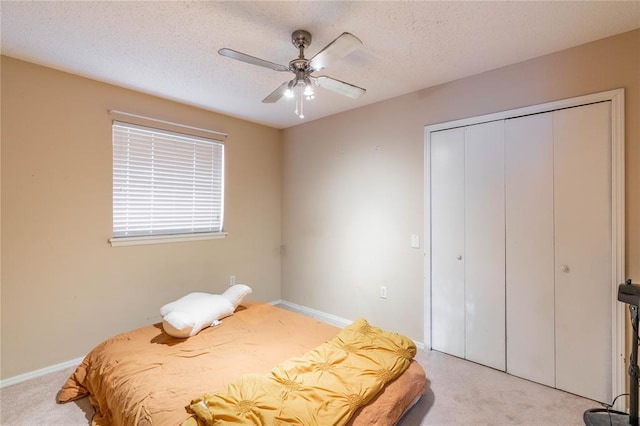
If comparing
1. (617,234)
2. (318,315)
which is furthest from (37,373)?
(617,234)

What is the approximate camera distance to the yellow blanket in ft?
4.42

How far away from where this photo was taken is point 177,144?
332 centimetres

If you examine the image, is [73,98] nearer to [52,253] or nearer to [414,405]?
[52,253]

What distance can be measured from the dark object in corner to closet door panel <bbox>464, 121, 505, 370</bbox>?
2.19 ft

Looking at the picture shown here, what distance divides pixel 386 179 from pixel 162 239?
8.13 feet

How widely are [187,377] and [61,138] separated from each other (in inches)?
91.0

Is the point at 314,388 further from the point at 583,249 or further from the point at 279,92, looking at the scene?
the point at 583,249

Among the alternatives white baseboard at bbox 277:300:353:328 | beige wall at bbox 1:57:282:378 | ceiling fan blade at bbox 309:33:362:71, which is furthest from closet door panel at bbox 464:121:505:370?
beige wall at bbox 1:57:282:378

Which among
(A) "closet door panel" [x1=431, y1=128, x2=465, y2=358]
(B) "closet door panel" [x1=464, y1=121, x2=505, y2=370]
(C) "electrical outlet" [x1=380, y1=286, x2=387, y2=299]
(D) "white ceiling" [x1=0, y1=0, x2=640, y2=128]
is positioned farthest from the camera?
(C) "electrical outlet" [x1=380, y1=286, x2=387, y2=299]

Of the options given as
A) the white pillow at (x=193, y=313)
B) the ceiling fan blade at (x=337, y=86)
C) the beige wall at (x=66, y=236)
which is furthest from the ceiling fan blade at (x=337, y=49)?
the beige wall at (x=66, y=236)

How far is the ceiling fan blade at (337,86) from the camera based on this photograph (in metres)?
2.08

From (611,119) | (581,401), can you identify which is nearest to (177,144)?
(611,119)

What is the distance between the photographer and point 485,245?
260cm

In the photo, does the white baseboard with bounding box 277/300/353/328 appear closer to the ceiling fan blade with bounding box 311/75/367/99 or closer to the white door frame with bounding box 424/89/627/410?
the white door frame with bounding box 424/89/627/410
